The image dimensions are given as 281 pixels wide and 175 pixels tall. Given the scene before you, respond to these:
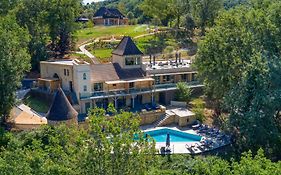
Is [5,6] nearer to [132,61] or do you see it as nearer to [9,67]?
[9,67]

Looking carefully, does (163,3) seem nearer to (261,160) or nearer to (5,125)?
(5,125)

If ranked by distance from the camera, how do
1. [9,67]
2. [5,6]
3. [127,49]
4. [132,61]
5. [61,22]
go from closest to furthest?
[9,67] < [127,49] < [132,61] < [5,6] < [61,22]

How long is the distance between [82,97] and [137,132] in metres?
23.3

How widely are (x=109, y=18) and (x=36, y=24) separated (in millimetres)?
40066

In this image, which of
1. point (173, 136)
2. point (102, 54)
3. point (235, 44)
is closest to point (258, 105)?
point (235, 44)

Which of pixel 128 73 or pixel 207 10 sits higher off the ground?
pixel 207 10

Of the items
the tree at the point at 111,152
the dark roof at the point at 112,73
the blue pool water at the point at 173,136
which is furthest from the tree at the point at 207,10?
the tree at the point at 111,152

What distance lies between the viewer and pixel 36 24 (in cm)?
5484

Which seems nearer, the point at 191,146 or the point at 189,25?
the point at 191,146

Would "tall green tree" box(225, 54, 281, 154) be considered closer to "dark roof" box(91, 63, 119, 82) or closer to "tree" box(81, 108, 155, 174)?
"dark roof" box(91, 63, 119, 82)

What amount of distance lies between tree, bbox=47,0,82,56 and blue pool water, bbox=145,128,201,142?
2569 cm

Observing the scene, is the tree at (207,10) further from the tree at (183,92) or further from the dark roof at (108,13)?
the tree at (183,92)

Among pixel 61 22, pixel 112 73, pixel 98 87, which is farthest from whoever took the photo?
pixel 61 22

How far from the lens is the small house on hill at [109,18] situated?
93.6 meters
